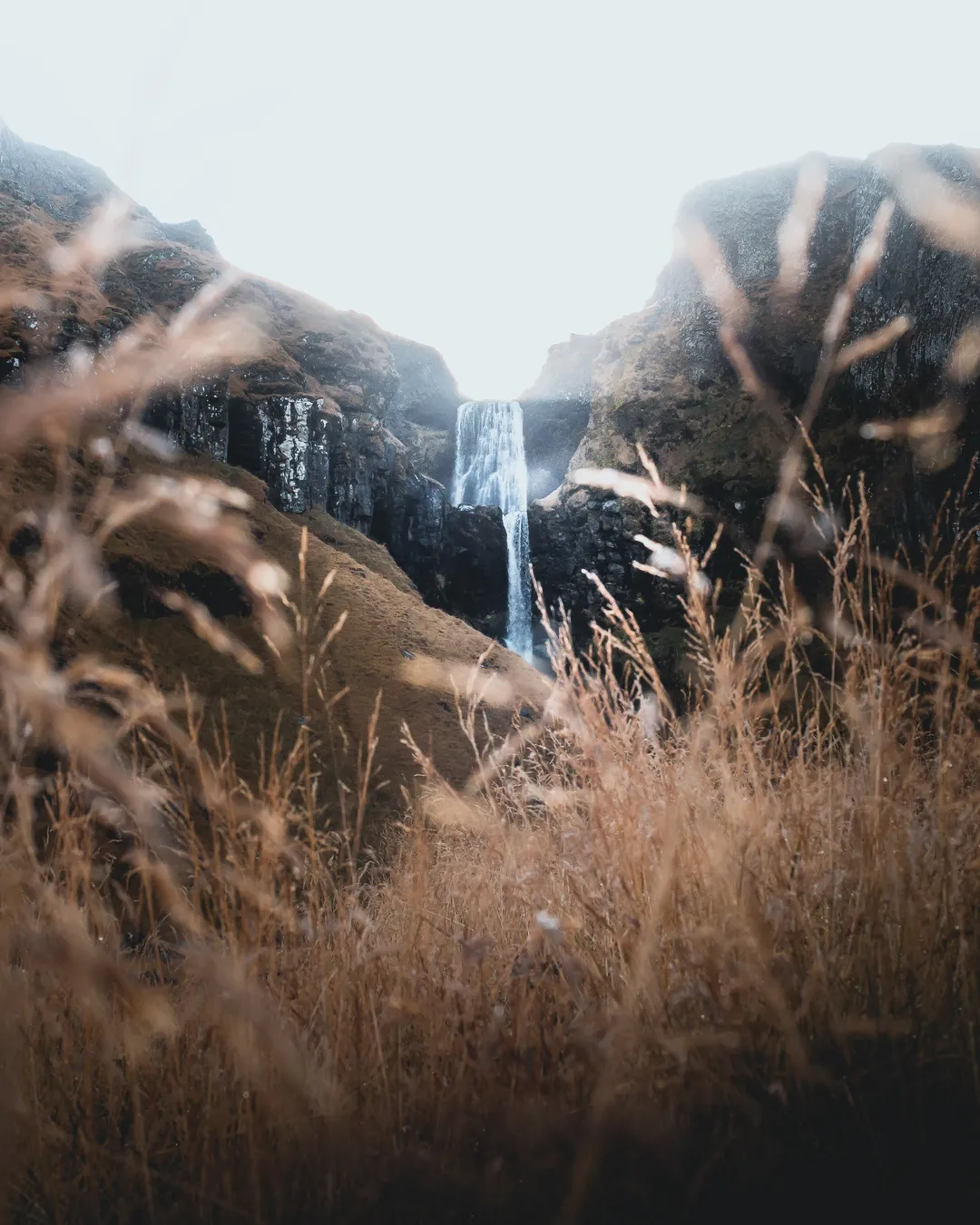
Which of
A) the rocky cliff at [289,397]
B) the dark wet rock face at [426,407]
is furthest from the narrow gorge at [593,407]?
the dark wet rock face at [426,407]

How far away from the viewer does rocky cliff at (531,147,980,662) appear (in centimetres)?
3916

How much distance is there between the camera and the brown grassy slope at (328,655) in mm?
16859

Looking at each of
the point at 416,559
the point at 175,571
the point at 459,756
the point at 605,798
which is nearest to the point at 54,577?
the point at 605,798

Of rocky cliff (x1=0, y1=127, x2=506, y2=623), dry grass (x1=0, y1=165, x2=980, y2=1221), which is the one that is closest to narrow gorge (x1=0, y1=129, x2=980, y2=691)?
rocky cliff (x1=0, y1=127, x2=506, y2=623)

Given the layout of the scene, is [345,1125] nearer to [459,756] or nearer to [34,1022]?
[34,1022]

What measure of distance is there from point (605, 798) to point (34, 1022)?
4.98ft

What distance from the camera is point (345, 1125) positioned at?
992 millimetres

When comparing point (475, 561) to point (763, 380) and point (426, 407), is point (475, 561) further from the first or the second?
point (426, 407)

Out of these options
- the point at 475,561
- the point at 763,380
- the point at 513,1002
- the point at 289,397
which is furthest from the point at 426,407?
the point at 513,1002

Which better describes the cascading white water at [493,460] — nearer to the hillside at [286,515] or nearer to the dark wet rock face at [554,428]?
the hillside at [286,515]

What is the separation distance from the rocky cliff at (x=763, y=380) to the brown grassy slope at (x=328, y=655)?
15.7 meters

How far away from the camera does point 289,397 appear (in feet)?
118

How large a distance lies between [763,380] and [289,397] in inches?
1506

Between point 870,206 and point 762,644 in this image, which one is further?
point 870,206
